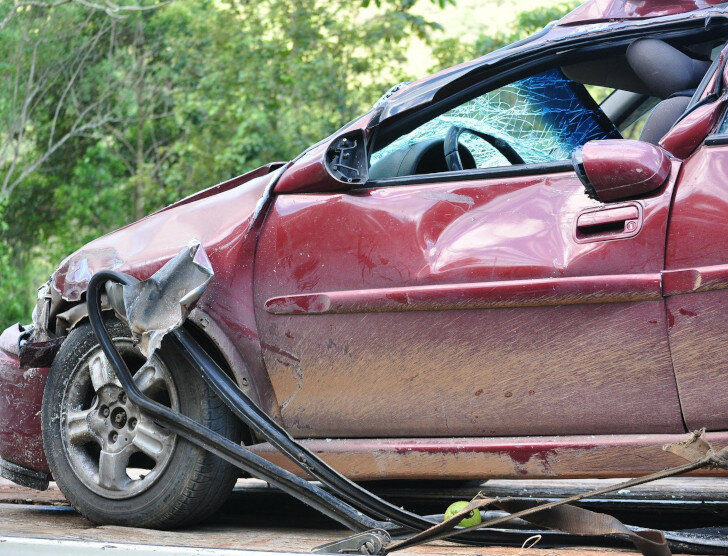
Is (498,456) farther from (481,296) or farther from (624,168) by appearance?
(624,168)

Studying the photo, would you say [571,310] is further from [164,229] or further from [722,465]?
[164,229]

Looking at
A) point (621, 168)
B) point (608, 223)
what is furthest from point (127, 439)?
point (621, 168)

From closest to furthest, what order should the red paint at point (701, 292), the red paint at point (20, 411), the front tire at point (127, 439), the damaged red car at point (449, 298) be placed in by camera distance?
the red paint at point (701, 292)
the damaged red car at point (449, 298)
the front tire at point (127, 439)
the red paint at point (20, 411)

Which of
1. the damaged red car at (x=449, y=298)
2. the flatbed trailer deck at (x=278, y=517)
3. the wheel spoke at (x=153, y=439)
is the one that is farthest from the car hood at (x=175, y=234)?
the flatbed trailer deck at (x=278, y=517)

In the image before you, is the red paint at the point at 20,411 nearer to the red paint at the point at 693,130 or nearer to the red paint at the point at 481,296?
the red paint at the point at 481,296

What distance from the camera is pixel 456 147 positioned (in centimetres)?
367

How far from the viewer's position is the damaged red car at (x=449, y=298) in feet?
8.86

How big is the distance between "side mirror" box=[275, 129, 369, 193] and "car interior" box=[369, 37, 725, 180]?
0.13m

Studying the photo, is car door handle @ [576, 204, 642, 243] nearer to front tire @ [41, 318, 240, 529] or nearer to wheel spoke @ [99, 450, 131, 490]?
front tire @ [41, 318, 240, 529]

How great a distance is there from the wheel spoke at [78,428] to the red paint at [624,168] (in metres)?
1.94

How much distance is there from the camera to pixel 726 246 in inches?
102

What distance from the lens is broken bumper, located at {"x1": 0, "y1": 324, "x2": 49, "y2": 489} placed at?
146 inches

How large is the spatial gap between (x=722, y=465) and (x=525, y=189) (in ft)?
3.28

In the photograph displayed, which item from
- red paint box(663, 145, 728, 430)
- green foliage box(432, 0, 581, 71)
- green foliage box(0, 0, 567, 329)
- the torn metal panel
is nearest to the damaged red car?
red paint box(663, 145, 728, 430)
